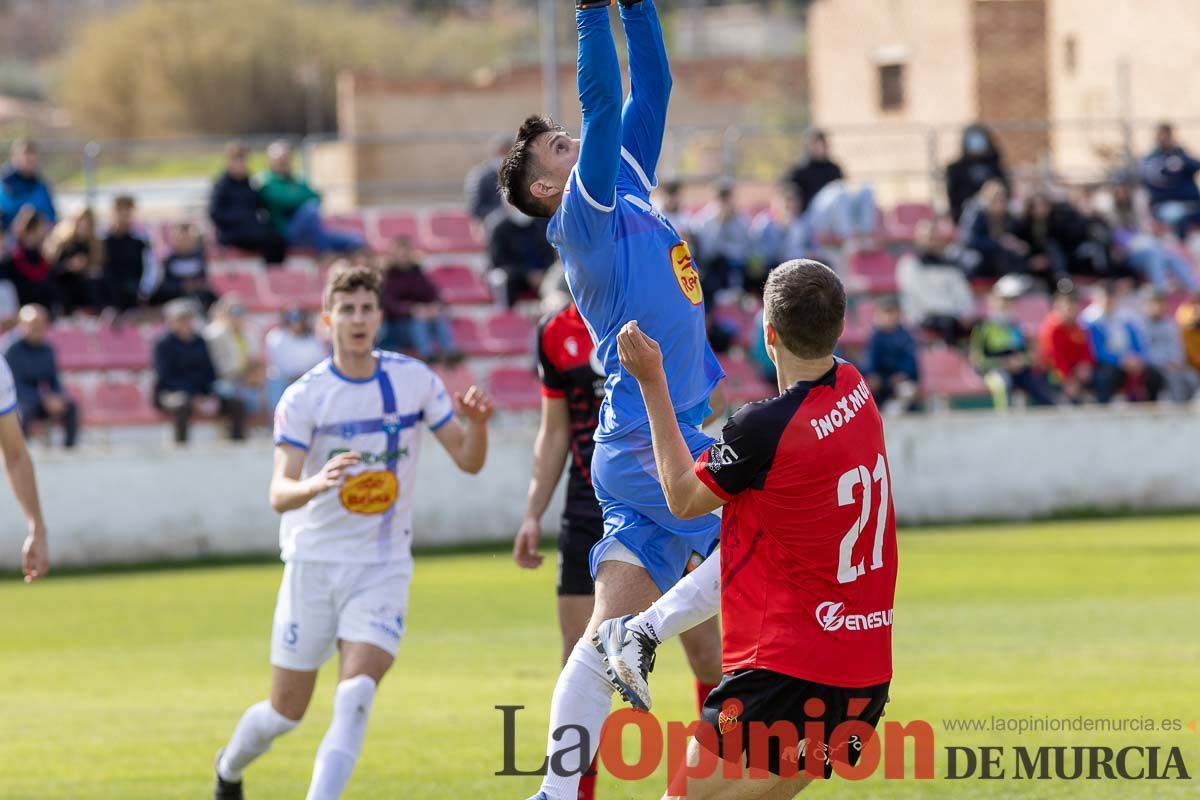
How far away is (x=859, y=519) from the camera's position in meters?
4.80

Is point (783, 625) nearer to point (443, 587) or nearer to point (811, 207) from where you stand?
point (443, 587)

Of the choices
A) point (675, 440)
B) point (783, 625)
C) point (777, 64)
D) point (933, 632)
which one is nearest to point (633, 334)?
point (675, 440)

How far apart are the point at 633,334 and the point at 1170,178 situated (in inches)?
821

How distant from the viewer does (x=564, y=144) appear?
5.61m

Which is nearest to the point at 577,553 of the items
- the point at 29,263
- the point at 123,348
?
the point at 29,263

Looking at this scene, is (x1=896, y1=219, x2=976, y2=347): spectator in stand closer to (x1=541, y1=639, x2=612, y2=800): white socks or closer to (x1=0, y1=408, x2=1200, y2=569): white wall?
(x1=0, y1=408, x2=1200, y2=569): white wall

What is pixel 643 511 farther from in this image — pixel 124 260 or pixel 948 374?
pixel 948 374

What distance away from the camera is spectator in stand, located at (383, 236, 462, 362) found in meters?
19.2

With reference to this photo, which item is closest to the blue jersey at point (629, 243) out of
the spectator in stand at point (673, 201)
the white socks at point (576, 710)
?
the white socks at point (576, 710)

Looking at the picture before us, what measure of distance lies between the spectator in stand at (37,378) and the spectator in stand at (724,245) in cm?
717

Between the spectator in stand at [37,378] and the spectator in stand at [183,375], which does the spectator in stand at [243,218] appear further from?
the spectator in stand at [37,378]

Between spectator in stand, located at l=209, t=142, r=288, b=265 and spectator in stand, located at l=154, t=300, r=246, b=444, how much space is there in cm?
307

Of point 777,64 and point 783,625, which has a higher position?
point 777,64

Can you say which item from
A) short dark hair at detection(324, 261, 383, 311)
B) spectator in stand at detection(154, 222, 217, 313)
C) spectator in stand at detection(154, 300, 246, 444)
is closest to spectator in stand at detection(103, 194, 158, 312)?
spectator in stand at detection(154, 222, 217, 313)
